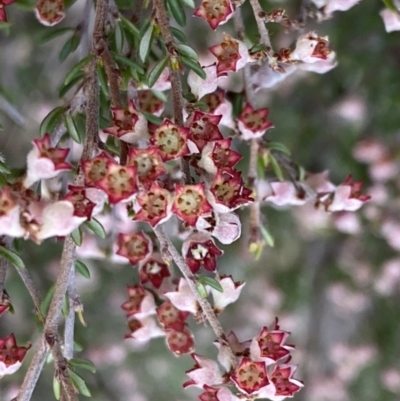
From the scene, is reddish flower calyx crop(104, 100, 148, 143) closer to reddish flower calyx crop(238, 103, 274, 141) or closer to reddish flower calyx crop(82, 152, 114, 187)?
reddish flower calyx crop(82, 152, 114, 187)

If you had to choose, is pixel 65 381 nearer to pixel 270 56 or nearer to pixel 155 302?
pixel 155 302

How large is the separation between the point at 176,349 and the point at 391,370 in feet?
3.10

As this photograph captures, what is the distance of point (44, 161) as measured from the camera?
0.42 m

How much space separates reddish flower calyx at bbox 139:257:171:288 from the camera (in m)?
0.58

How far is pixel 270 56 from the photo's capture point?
0.54m

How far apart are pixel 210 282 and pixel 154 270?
86 millimetres

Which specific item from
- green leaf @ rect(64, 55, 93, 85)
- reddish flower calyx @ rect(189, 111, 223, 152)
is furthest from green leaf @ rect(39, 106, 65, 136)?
reddish flower calyx @ rect(189, 111, 223, 152)

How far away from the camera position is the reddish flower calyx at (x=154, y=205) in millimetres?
435

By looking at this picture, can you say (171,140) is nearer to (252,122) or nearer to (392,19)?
(252,122)

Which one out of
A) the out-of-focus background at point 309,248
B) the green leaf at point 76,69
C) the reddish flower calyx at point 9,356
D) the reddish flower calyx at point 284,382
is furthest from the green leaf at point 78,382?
A: the out-of-focus background at point 309,248

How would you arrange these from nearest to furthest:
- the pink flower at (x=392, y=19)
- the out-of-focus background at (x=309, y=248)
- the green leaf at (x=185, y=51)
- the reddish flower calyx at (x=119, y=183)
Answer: the reddish flower calyx at (x=119, y=183)
the green leaf at (x=185, y=51)
the pink flower at (x=392, y=19)
the out-of-focus background at (x=309, y=248)

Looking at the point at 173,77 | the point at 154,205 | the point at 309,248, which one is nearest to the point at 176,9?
the point at 173,77

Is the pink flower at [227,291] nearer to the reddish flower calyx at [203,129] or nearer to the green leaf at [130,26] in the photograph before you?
the reddish flower calyx at [203,129]

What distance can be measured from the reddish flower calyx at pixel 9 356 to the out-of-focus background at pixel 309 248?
1.59ft
